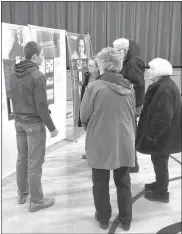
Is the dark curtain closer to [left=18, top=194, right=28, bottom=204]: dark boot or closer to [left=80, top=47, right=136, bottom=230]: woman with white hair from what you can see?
[left=18, top=194, right=28, bottom=204]: dark boot

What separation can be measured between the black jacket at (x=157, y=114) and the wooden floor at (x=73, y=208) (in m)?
0.17

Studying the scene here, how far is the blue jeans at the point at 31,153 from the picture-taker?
1.85 metres

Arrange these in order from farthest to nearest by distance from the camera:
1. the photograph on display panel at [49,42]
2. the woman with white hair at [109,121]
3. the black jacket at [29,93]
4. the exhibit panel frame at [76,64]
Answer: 1. the exhibit panel frame at [76,64]
2. the photograph on display panel at [49,42]
3. the black jacket at [29,93]
4. the woman with white hair at [109,121]

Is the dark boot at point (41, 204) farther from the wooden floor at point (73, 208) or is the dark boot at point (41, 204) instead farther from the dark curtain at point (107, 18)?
the dark curtain at point (107, 18)

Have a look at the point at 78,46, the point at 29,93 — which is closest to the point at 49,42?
the point at 78,46

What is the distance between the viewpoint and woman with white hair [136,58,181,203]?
5.22 ft

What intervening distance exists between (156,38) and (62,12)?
2.56 m

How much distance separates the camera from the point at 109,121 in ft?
4.96

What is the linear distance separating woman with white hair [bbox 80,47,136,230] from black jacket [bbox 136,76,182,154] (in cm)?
19

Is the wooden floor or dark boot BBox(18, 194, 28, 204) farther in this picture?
dark boot BBox(18, 194, 28, 204)

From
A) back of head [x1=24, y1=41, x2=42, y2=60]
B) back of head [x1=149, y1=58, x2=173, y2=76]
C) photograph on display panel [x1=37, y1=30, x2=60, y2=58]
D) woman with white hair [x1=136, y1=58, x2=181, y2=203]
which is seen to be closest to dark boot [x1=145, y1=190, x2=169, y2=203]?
woman with white hair [x1=136, y1=58, x2=181, y2=203]

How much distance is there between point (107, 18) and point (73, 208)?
5.60m

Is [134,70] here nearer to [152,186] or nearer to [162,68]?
[162,68]

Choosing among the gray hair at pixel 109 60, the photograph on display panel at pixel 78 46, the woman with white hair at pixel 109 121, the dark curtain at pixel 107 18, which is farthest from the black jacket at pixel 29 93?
the dark curtain at pixel 107 18
